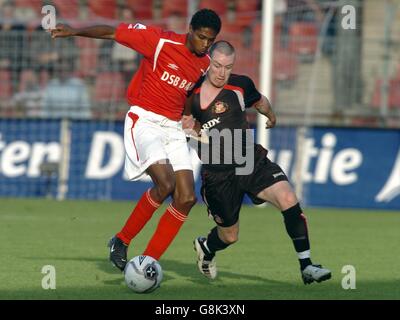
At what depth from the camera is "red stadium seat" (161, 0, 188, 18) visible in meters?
18.5

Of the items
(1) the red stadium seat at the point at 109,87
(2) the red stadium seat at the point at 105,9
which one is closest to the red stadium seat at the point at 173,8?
(2) the red stadium seat at the point at 105,9

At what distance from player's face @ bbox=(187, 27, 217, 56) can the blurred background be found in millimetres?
8585

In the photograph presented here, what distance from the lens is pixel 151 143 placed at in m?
8.53

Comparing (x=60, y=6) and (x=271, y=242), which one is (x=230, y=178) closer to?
(x=271, y=242)

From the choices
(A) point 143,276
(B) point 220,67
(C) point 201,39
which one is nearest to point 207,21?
(C) point 201,39

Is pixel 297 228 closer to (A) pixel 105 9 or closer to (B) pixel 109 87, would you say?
(B) pixel 109 87

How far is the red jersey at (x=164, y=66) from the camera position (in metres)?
8.62

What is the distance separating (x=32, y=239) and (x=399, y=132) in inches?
278

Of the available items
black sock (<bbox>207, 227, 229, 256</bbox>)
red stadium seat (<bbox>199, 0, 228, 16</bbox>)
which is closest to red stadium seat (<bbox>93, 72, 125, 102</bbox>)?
red stadium seat (<bbox>199, 0, 228, 16</bbox>)

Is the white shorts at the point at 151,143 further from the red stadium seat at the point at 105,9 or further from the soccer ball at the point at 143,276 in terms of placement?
the red stadium seat at the point at 105,9

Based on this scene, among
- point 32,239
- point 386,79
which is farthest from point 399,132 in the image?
point 32,239

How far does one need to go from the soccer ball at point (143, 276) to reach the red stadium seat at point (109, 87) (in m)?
10.2

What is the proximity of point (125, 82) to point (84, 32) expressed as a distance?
964 centimetres

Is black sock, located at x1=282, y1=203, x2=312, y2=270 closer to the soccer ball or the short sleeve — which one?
the soccer ball
